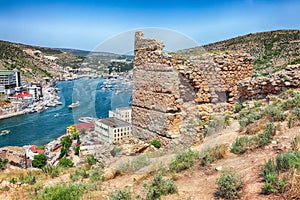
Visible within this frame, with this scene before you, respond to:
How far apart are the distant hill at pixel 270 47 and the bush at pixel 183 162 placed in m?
23.0

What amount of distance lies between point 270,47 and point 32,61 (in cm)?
11291

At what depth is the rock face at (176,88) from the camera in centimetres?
649

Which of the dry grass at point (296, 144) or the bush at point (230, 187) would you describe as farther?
the dry grass at point (296, 144)

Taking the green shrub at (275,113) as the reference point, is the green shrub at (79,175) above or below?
below

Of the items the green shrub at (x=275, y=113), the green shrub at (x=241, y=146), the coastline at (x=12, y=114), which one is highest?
the green shrub at (x=275, y=113)

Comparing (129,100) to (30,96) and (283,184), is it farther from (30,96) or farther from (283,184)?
(30,96)

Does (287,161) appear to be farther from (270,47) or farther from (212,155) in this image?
(270,47)

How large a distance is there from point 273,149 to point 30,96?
8293 centimetres

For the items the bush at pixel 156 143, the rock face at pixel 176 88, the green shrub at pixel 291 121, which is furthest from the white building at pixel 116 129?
the green shrub at pixel 291 121

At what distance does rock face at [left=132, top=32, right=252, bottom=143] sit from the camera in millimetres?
6492

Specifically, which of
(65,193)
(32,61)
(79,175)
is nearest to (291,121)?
(65,193)

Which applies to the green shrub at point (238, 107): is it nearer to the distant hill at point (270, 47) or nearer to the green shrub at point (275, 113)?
the green shrub at point (275, 113)

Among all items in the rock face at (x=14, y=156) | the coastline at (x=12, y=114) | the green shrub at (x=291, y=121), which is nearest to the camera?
the green shrub at (x=291, y=121)

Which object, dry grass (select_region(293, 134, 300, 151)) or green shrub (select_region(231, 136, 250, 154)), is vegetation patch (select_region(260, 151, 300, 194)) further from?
green shrub (select_region(231, 136, 250, 154))
